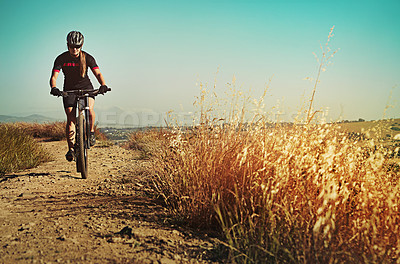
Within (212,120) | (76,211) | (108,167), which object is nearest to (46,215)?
(76,211)

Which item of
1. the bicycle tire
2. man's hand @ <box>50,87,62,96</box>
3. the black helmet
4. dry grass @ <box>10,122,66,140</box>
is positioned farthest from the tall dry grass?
dry grass @ <box>10,122,66,140</box>

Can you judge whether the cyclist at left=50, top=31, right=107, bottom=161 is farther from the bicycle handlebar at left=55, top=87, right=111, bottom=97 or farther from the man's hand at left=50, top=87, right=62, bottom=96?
the man's hand at left=50, top=87, right=62, bottom=96

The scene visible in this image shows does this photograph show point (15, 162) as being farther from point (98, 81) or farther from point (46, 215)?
point (46, 215)

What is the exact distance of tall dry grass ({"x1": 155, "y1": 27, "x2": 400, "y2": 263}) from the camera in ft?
8.07

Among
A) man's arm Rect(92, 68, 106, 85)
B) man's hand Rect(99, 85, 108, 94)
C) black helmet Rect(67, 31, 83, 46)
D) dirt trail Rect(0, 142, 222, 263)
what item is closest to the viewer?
dirt trail Rect(0, 142, 222, 263)

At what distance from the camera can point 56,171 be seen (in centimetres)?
628

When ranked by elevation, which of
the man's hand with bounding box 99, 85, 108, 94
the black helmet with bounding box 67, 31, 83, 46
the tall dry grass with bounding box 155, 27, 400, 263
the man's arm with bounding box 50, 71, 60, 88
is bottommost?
the tall dry grass with bounding box 155, 27, 400, 263

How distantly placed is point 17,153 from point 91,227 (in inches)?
183

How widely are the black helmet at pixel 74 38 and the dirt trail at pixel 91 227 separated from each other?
237 cm

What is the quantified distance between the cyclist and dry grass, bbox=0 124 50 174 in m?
1.66

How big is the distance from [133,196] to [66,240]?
146cm

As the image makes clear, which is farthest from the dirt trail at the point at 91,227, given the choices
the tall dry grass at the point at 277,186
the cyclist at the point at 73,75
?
the cyclist at the point at 73,75

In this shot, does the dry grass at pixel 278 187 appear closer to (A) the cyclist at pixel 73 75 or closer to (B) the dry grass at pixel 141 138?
(A) the cyclist at pixel 73 75

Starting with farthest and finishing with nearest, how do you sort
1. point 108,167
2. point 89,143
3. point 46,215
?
point 108,167 → point 89,143 → point 46,215
